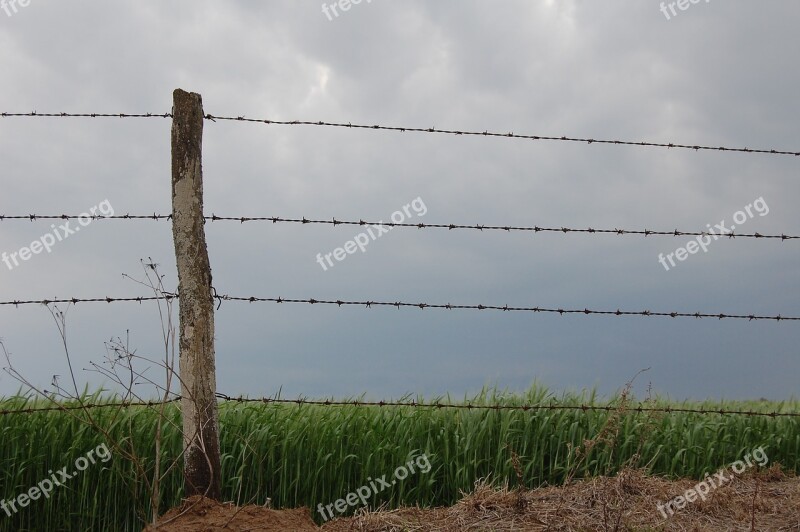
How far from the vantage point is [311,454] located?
5.44m

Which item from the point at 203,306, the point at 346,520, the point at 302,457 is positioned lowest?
the point at 346,520

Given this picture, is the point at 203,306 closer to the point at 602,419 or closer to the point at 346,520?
the point at 346,520

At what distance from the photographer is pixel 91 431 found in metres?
5.53

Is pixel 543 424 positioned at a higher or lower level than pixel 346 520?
higher

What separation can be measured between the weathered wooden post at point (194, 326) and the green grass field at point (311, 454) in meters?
0.97

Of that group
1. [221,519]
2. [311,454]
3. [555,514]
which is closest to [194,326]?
[221,519]

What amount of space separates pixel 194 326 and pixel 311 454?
1813 mm

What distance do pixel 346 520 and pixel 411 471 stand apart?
0.87 m

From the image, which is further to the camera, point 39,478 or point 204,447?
point 39,478

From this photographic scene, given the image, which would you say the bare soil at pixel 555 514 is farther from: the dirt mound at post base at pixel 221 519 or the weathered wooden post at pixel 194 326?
the weathered wooden post at pixel 194 326

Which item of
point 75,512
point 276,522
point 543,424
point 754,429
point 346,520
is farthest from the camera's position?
point 754,429

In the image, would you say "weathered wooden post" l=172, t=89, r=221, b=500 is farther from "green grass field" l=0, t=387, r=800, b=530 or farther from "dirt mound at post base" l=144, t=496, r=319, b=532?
"green grass field" l=0, t=387, r=800, b=530

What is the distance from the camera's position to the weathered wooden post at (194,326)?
4.10 m

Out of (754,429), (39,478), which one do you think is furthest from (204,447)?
(754,429)
